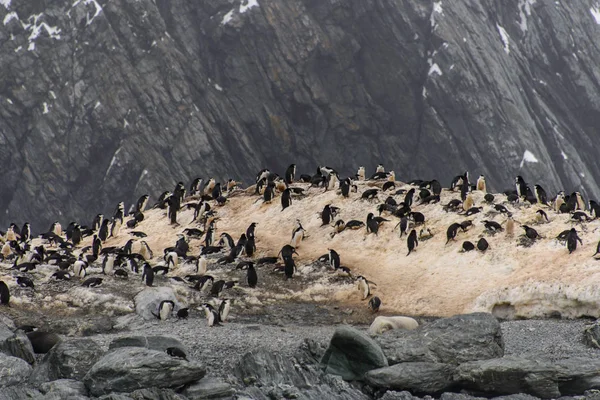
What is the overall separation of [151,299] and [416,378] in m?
8.25

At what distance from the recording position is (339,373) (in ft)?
50.4

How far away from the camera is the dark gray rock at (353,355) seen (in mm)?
15242

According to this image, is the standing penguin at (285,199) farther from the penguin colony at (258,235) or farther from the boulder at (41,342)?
the boulder at (41,342)


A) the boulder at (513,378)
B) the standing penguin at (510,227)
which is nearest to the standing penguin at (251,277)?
the standing penguin at (510,227)

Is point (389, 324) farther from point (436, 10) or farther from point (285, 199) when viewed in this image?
point (436, 10)

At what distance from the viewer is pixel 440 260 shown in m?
22.6

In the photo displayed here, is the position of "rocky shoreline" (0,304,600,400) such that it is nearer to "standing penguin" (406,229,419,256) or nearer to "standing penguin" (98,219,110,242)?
"standing penguin" (406,229,419,256)

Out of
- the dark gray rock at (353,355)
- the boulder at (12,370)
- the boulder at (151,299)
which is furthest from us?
the boulder at (151,299)

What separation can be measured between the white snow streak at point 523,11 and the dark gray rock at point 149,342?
82.5 m

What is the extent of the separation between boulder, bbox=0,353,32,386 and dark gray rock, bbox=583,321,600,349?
1112cm

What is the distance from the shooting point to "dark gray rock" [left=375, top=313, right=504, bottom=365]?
1555 centimetres

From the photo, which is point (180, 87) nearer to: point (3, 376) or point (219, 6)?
point (219, 6)

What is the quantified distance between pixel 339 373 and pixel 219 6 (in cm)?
6969

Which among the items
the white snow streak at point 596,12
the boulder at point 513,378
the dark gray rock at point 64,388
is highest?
the dark gray rock at point 64,388
